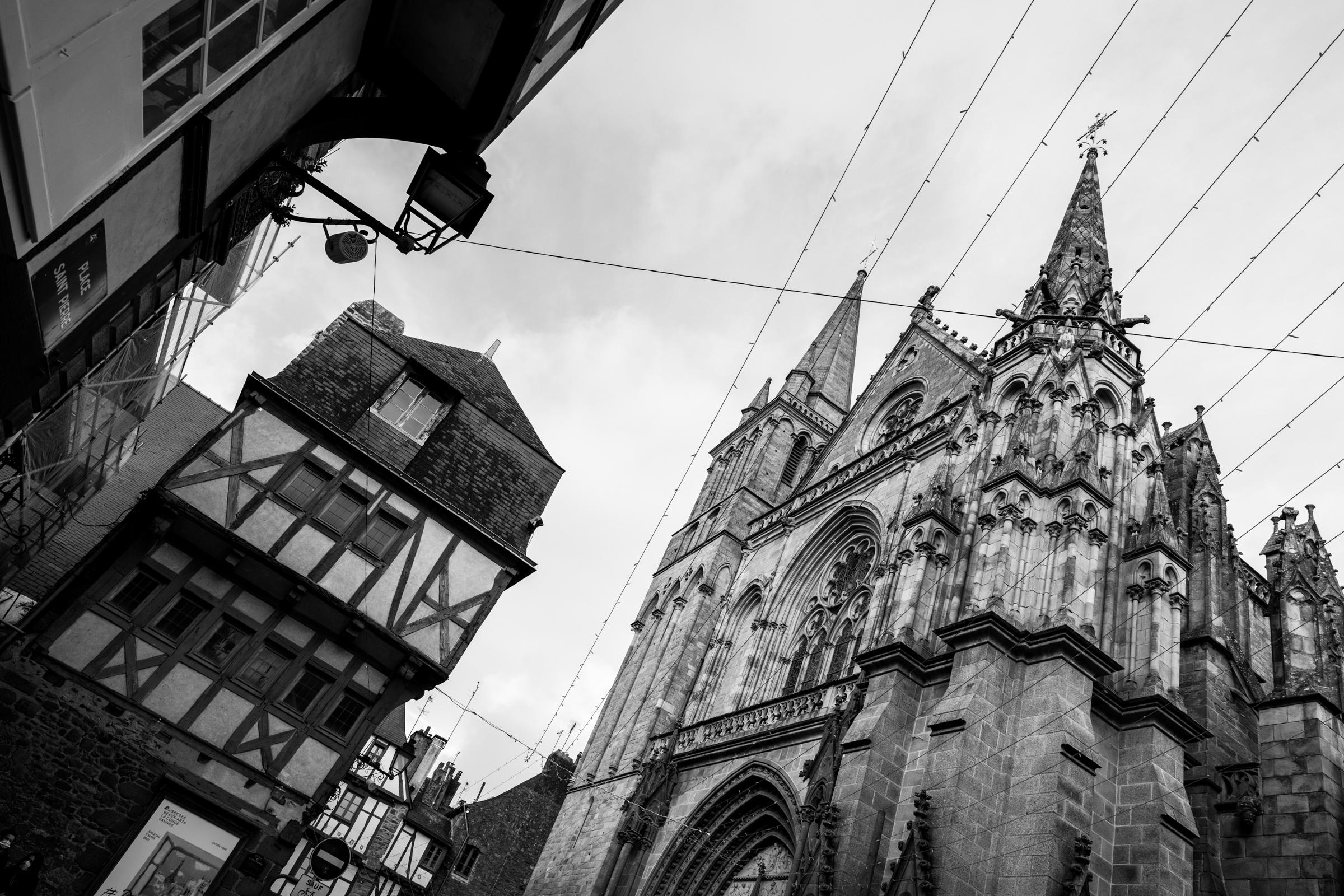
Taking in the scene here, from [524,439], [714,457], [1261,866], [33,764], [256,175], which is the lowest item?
[33,764]

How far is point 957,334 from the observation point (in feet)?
79.7

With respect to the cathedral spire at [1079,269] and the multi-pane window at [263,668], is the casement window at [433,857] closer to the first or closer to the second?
the multi-pane window at [263,668]

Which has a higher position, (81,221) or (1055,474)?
(1055,474)

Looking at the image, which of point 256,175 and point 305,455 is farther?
point 305,455

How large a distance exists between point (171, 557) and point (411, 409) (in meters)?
4.99

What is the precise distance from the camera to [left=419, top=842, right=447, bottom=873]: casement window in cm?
2836

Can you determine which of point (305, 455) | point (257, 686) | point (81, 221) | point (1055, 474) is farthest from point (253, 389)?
point (1055, 474)

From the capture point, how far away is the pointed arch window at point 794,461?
27.2m

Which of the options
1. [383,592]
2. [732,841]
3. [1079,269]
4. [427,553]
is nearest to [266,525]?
[383,592]

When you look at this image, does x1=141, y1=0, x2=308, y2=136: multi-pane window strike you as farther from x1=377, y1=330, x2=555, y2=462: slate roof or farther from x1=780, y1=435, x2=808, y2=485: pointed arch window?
x1=780, y1=435, x2=808, y2=485: pointed arch window

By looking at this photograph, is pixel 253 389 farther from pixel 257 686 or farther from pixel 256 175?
pixel 256 175

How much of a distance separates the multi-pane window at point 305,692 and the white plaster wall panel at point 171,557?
2.39 m

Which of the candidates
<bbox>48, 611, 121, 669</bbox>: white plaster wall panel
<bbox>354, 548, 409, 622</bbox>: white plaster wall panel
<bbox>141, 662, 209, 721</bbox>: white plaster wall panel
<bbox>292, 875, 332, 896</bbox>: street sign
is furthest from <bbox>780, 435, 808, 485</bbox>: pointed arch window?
<bbox>48, 611, 121, 669</bbox>: white plaster wall panel

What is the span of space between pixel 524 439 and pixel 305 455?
188 inches
